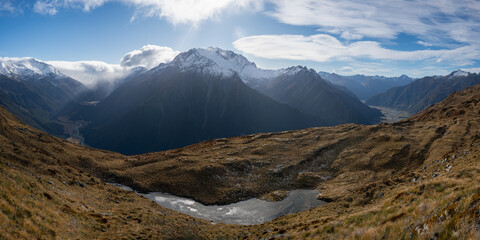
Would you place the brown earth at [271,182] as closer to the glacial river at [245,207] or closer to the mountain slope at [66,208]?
the mountain slope at [66,208]

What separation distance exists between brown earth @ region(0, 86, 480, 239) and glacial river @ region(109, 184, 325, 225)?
1.99 metres

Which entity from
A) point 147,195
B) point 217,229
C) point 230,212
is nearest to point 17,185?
point 217,229

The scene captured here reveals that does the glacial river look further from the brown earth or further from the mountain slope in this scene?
the mountain slope

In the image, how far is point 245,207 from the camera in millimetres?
41188

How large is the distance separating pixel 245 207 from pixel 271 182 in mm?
10148

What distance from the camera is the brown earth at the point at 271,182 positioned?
17000 millimetres

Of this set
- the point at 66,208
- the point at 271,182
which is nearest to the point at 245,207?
the point at 271,182

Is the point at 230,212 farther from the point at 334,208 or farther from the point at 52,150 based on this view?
the point at 52,150

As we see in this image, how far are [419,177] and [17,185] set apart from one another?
43.5m

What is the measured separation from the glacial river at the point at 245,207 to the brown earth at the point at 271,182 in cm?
199

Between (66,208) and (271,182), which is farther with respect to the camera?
(271,182)

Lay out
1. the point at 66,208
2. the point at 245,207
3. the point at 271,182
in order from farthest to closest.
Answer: the point at 271,182 < the point at 245,207 < the point at 66,208

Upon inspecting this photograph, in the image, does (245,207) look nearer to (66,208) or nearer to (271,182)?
(271,182)

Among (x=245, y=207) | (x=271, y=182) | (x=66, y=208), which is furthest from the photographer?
(x=271, y=182)
